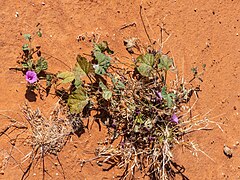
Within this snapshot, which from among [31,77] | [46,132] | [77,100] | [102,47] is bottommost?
[46,132]

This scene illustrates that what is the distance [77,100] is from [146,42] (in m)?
0.78

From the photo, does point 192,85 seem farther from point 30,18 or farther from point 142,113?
point 30,18

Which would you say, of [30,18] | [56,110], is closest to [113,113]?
[56,110]

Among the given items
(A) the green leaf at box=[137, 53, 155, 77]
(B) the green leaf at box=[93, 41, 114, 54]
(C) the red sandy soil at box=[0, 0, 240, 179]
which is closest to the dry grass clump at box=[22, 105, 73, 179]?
(C) the red sandy soil at box=[0, 0, 240, 179]

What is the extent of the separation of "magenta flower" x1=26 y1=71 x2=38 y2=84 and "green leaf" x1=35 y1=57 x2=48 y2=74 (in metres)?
0.04

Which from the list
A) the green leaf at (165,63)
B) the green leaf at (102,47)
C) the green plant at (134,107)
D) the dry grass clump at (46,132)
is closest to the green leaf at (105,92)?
the green plant at (134,107)

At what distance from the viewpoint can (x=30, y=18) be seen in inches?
154

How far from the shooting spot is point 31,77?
388cm

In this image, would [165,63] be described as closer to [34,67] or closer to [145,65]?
[145,65]

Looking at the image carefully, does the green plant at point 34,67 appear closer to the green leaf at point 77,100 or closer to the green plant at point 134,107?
the green plant at point 134,107

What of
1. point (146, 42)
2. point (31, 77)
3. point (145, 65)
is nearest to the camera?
point (31, 77)

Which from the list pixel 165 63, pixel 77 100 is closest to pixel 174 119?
pixel 165 63

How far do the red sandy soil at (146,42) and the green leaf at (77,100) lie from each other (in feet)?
0.63

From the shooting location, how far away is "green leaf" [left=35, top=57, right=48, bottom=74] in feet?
12.8
